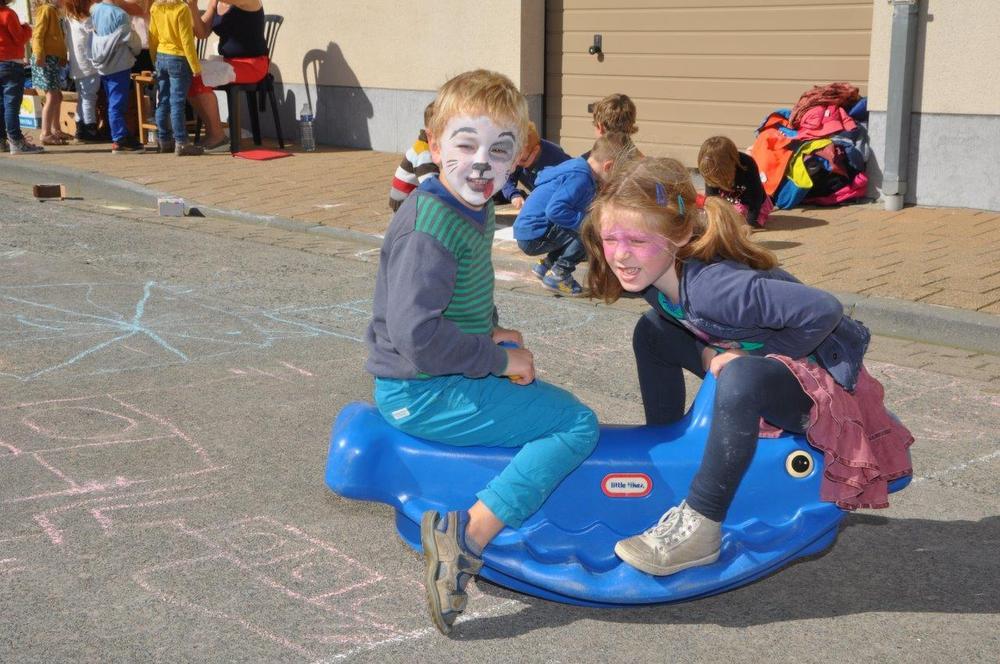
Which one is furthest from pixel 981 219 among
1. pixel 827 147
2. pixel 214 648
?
pixel 214 648

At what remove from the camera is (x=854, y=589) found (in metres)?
3.27

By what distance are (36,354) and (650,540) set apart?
330 centimetres

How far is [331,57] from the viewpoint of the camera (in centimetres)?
1297

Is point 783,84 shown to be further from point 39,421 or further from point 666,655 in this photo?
point 666,655

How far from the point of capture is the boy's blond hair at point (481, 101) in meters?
3.29

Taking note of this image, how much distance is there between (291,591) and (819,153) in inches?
255

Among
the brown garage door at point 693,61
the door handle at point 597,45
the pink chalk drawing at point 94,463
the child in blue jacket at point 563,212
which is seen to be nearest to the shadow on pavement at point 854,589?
the pink chalk drawing at point 94,463

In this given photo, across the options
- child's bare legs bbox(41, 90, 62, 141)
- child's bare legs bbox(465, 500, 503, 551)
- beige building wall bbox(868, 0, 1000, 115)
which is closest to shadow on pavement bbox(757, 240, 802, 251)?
beige building wall bbox(868, 0, 1000, 115)

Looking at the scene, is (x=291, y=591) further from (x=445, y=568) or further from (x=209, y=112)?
(x=209, y=112)

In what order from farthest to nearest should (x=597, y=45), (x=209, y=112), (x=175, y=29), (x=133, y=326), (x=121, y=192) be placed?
(x=209, y=112)
(x=175, y=29)
(x=597, y=45)
(x=121, y=192)
(x=133, y=326)

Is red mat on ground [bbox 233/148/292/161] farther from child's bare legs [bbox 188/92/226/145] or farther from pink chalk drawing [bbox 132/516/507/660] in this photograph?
A: pink chalk drawing [bbox 132/516/507/660]

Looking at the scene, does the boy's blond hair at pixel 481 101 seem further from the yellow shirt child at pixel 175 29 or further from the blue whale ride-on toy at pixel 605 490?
the yellow shirt child at pixel 175 29

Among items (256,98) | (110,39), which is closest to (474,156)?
(110,39)

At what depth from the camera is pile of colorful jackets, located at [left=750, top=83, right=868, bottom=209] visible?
28.6 feet
